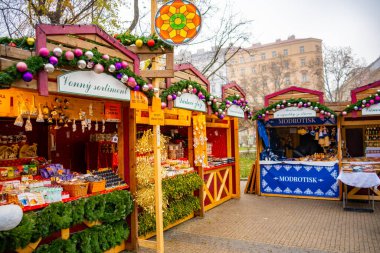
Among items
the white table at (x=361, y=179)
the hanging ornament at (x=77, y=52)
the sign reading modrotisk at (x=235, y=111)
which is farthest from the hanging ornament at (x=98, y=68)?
the white table at (x=361, y=179)

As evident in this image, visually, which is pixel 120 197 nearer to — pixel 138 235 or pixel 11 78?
pixel 138 235

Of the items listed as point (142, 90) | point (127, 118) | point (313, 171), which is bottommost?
point (313, 171)

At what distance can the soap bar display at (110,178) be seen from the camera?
5.68 meters

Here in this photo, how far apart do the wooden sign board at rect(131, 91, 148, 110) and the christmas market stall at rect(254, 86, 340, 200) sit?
589 cm

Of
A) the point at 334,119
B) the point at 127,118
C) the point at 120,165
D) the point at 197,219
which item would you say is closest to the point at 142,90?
the point at 127,118

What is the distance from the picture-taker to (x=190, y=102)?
22.1ft

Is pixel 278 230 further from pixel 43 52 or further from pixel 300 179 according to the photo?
pixel 43 52

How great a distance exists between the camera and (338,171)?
31.8 ft

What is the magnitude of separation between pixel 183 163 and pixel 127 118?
2.44 meters

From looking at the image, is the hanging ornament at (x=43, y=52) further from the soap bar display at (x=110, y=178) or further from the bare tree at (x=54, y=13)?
the bare tree at (x=54, y=13)

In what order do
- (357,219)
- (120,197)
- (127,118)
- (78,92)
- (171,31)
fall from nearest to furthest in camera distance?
(78,92) → (171,31) → (120,197) → (127,118) → (357,219)

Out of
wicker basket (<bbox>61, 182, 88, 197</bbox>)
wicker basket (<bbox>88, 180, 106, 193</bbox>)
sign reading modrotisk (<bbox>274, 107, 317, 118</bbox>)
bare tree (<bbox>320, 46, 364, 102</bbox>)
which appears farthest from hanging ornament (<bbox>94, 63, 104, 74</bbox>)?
bare tree (<bbox>320, 46, 364, 102</bbox>)

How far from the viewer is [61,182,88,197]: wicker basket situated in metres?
4.91

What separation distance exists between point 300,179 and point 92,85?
26.1ft
